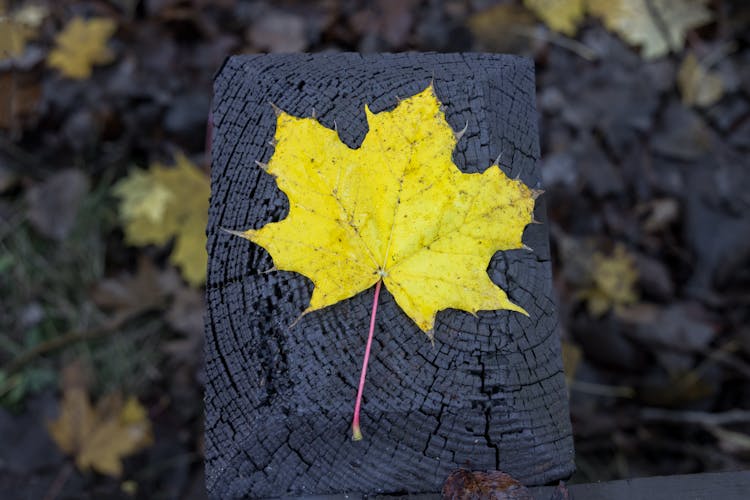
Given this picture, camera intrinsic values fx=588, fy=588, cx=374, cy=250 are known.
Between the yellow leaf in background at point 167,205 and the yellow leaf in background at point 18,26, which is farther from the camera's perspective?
the yellow leaf in background at point 167,205

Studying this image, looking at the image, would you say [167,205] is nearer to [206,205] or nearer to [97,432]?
[206,205]

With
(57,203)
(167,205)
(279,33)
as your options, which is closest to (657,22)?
(279,33)

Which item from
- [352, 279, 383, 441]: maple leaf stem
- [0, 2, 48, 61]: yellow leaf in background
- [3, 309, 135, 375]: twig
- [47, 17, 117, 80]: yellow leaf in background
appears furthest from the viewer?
[47, 17, 117, 80]: yellow leaf in background

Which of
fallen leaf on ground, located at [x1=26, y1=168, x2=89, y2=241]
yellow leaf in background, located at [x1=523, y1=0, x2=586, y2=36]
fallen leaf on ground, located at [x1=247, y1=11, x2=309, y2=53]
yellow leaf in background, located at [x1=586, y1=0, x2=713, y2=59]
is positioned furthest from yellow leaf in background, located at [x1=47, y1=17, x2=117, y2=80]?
yellow leaf in background, located at [x1=586, y1=0, x2=713, y2=59]

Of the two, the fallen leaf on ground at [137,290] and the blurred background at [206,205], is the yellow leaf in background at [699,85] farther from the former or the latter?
the fallen leaf on ground at [137,290]

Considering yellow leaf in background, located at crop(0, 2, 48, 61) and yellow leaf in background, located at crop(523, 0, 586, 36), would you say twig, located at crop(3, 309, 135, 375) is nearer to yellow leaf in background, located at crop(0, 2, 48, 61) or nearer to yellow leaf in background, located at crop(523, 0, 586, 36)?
yellow leaf in background, located at crop(0, 2, 48, 61)

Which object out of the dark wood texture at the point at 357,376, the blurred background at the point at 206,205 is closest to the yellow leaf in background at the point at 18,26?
the blurred background at the point at 206,205
